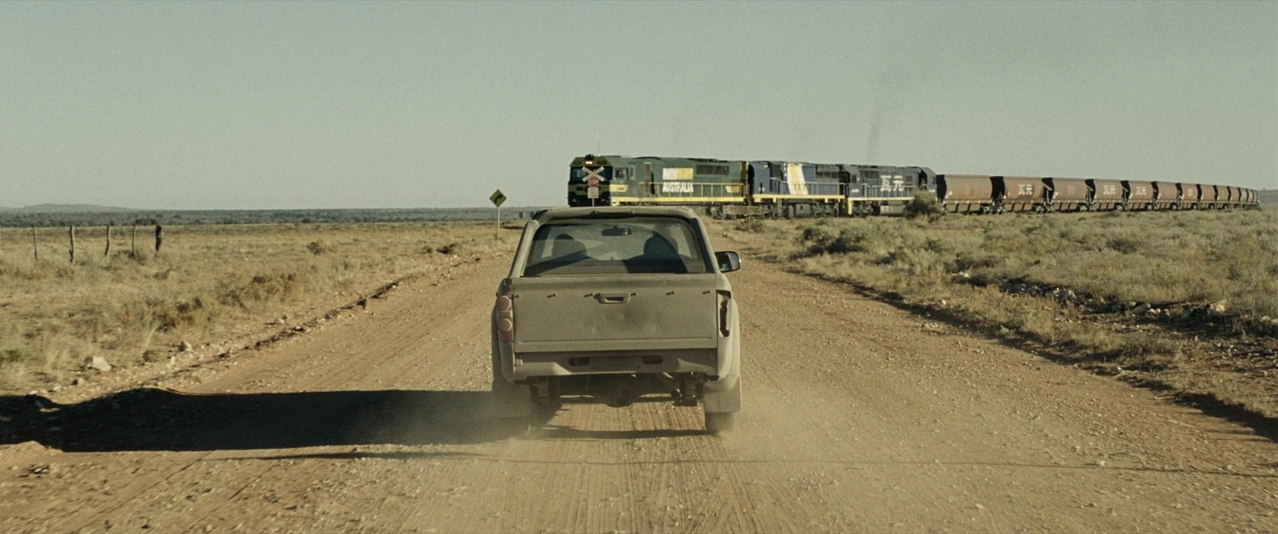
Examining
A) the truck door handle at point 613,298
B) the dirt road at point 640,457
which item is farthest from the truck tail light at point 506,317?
the dirt road at point 640,457

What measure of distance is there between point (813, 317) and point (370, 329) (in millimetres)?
7057

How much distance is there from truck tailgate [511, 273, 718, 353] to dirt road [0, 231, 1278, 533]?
0.83 meters

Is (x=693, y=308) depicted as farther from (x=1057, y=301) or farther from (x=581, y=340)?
(x=1057, y=301)

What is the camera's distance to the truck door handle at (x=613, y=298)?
721 cm

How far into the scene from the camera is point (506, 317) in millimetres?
7230

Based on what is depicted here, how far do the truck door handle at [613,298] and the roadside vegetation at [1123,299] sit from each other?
19.4ft

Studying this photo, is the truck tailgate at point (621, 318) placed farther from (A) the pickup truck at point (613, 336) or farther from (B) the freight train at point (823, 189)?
(B) the freight train at point (823, 189)

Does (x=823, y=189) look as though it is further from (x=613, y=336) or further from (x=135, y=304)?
(x=613, y=336)

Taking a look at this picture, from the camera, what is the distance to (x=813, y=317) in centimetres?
1684

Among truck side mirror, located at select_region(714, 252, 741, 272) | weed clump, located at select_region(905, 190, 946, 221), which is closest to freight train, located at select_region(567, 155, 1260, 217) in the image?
weed clump, located at select_region(905, 190, 946, 221)

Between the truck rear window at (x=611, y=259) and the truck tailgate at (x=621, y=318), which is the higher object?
the truck rear window at (x=611, y=259)

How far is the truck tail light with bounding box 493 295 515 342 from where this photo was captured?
7.20m

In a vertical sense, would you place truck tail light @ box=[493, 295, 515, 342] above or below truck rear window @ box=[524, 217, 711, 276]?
below

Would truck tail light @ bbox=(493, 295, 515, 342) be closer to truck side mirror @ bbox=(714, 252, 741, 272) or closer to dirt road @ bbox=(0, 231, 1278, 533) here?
dirt road @ bbox=(0, 231, 1278, 533)
